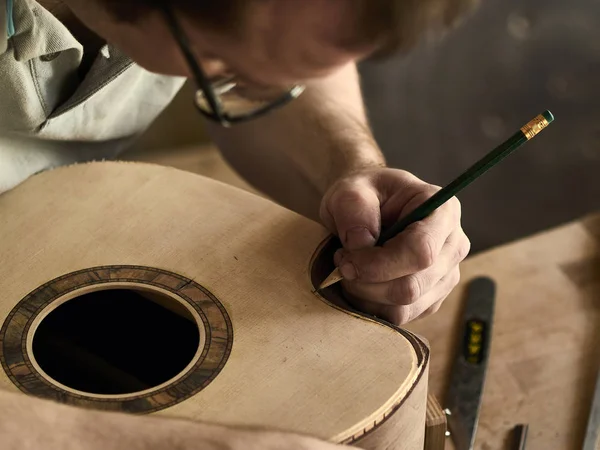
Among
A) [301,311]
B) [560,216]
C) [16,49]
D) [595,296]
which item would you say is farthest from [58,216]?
[560,216]

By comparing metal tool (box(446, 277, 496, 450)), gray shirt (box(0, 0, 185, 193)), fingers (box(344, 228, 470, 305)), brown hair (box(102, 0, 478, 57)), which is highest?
brown hair (box(102, 0, 478, 57))

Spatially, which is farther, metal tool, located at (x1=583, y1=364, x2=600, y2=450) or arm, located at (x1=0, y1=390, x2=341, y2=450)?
metal tool, located at (x1=583, y1=364, x2=600, y2=450)

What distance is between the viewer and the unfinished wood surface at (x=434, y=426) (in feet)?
2.45

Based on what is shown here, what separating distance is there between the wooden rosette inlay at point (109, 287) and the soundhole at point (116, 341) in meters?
0.02

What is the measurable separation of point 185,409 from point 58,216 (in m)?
0.33

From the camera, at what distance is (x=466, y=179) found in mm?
735

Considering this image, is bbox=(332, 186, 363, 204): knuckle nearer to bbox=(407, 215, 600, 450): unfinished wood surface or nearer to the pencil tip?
the pencil tip

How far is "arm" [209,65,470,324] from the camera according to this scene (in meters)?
0.77

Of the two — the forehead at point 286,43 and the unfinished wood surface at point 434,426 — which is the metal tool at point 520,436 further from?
the forehead at point 286,43

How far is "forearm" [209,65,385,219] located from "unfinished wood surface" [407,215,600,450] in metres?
0.23

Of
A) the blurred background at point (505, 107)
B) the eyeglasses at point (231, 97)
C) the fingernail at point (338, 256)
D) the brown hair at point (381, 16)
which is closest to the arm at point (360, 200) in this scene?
the fingernail at point (338, 256)

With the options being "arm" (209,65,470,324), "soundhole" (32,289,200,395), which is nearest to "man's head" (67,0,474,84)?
"arm" (209,65,470,324)

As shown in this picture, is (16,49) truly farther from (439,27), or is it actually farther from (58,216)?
(439,27)

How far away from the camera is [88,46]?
99 cm
